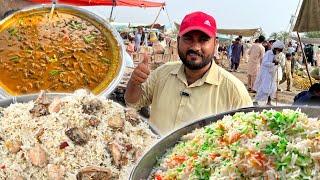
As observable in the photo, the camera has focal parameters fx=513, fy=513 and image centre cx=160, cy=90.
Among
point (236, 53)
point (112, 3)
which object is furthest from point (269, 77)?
point (236, 53)

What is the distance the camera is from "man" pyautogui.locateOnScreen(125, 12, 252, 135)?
3.64m

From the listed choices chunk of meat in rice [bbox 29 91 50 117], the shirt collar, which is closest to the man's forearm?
the shirt collar

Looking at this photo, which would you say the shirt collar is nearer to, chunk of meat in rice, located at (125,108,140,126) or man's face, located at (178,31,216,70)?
man's face, located at (178,31,216,70)

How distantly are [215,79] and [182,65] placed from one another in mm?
305

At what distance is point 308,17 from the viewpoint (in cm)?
873

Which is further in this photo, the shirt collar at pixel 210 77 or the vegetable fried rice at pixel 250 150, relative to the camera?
the shirt collar at pixel 210 77

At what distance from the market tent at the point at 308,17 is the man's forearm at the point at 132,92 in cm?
542

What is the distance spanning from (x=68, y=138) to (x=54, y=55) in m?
2.06

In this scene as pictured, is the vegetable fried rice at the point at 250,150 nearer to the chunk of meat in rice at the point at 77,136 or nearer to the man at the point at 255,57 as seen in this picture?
the chunk of meat in rice at the point at 77,136

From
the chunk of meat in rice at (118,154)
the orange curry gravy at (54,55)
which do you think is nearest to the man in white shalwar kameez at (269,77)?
the orange curry gravy at (54,55)

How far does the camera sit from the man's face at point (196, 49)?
11.9 feet

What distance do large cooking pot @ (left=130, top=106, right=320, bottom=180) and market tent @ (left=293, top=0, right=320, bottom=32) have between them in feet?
21.7

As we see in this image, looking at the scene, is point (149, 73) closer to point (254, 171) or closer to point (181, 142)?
point (181, 142)

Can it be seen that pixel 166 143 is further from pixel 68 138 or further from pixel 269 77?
pixel 269 77
